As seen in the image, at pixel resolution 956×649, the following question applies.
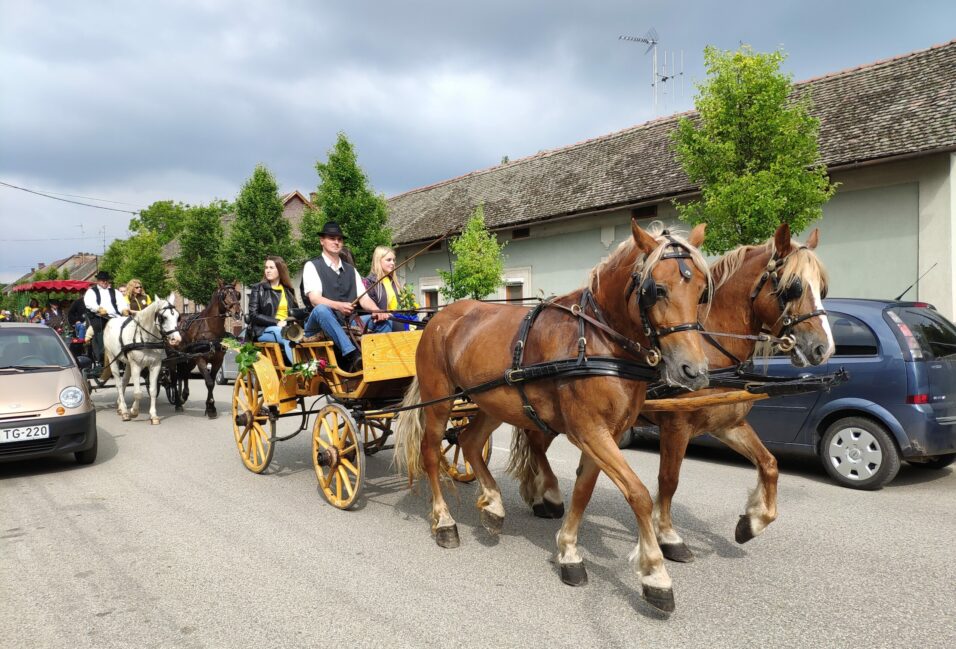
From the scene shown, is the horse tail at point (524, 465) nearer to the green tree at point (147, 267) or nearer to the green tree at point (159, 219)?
the green tree at point (147, 267)

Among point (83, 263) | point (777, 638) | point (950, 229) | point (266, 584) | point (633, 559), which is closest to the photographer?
point (777, 638)

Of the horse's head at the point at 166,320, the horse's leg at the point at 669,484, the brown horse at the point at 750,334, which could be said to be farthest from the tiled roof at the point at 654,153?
the horse's leg at the point at 669,484

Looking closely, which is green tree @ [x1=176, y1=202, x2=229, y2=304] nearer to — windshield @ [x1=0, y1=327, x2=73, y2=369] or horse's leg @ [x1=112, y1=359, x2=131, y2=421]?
horse's leg @ [x1=112, y1=359, x2=131, y2=421]

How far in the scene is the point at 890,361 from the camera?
18.7ft

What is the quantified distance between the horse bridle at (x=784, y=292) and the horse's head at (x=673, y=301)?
103cm

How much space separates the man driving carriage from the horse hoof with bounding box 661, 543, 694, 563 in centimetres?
288

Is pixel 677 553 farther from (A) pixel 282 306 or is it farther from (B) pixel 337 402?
(A) pixel 282 306

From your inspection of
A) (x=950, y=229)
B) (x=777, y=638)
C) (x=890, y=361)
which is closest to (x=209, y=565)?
(x=777, y=638)

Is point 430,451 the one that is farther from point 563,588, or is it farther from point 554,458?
point 554,458

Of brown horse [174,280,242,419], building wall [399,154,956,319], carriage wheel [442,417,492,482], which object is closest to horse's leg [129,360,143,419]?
brown horse [174,280,242,419]

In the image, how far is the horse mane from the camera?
127 inches

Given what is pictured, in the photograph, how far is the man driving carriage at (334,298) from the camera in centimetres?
560

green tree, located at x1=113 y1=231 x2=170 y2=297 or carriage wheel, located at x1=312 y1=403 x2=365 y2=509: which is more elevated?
green tree, located at x1=113 y1=231 x2=170 y2=297

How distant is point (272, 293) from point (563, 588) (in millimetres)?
5132
